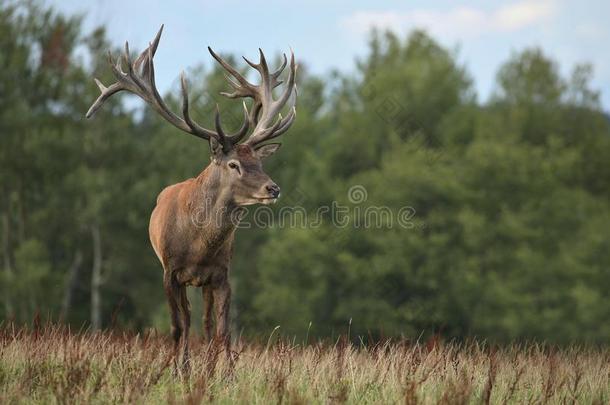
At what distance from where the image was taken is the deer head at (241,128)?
316 inches

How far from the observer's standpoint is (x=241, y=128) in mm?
8297

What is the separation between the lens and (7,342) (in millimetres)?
7262

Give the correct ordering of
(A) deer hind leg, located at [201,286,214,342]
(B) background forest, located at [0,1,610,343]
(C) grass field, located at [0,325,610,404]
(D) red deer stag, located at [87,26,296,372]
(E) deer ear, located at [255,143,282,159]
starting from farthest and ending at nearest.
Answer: (B) background forest, located at [0,1,610,343] → (E) deer ear, located at [255,143,282,159] → (A) deer hind leg, located at [201,286,214,342] → (D) red deer stag, located at [87,26,296,372] → (C) grass field, located at [0,325,610,404]

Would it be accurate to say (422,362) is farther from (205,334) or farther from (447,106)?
(447,106)

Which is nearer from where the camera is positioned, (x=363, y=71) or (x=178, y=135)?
(x=178, y=135)

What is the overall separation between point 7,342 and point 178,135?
83.4ft

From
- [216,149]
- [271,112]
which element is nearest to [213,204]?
[216,149]

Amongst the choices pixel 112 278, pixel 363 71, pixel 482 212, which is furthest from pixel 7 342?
pixel 363 71

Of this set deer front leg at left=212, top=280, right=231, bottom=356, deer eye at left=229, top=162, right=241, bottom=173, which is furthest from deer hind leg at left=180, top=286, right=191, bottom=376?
deer eye at left=229, top=162, right=241, bottom=173

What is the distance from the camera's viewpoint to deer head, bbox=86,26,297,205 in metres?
8.02

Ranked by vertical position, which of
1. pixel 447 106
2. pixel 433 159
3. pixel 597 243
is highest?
pixel 447 106

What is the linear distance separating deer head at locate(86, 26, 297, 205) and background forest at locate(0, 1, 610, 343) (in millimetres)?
20286

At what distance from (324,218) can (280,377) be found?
29.2 metres

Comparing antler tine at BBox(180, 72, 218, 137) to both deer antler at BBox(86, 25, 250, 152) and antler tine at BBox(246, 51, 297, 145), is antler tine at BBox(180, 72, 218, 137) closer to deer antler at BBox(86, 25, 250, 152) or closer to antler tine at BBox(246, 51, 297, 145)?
deer antler at BBox(86, 25, 250, 152)
